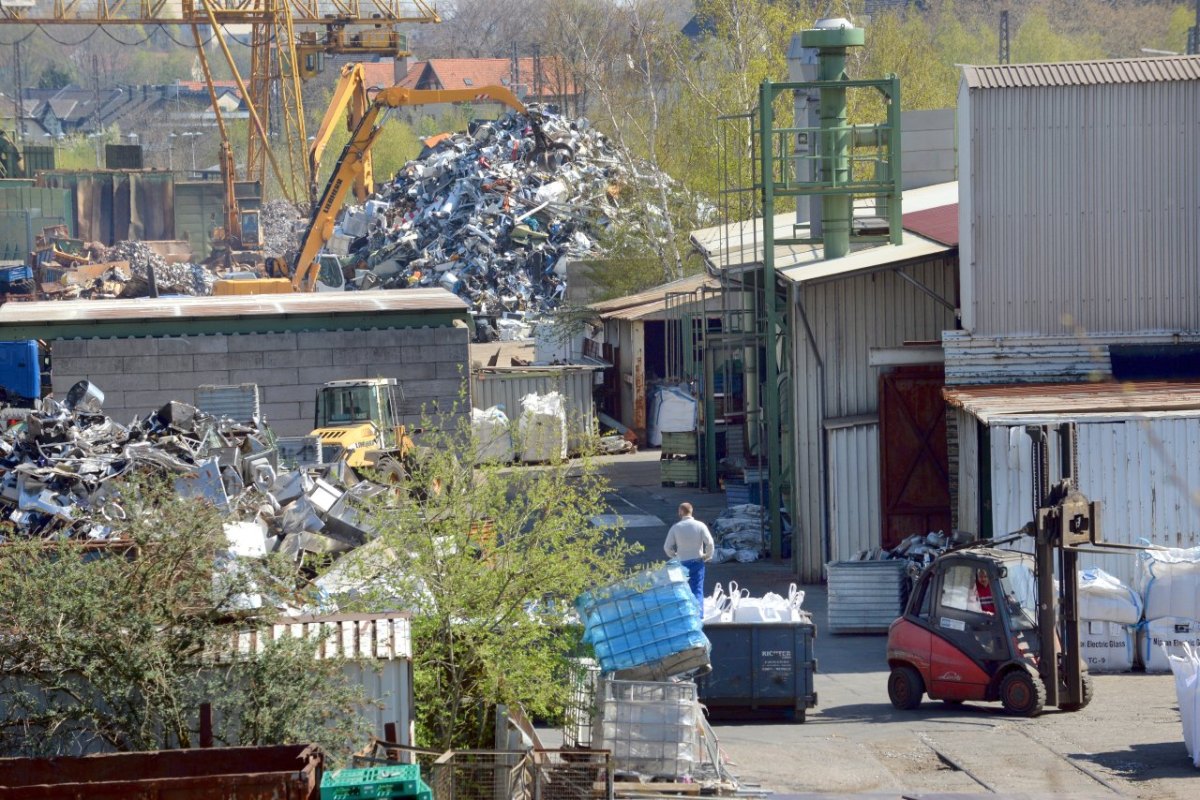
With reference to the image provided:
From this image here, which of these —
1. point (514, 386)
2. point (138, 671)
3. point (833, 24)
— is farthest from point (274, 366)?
point (138, 671)

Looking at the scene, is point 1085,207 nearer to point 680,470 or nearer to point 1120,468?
point 1120,468

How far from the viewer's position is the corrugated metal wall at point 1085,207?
63.6 ft

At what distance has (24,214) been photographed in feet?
235

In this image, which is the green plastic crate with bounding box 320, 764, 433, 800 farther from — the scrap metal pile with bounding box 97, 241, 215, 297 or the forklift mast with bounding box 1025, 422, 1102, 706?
the scrap metal pile with bounding box 97, 241, 215, 297

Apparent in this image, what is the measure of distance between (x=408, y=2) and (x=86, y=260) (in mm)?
16149

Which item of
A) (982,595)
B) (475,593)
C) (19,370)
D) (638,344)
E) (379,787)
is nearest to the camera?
(379,787)

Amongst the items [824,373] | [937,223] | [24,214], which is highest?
[24,214]

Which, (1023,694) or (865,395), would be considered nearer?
(1023,694)

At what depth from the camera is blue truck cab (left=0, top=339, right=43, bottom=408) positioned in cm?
2697

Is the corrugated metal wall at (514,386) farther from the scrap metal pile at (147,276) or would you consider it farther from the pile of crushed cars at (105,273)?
the scrap metal pile at (147,276)

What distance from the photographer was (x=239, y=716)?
10500 millimetres

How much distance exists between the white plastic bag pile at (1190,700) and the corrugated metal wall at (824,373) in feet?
28.1

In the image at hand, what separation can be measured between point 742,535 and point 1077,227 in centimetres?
613

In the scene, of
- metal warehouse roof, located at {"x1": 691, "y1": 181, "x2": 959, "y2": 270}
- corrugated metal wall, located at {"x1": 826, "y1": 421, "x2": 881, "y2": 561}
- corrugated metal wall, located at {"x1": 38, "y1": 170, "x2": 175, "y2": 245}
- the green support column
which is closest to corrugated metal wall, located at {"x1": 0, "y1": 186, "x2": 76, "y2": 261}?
corrugated metal wall, located at {"x1": 38, "y1": 170, "x2": 175, "y2": 245}
